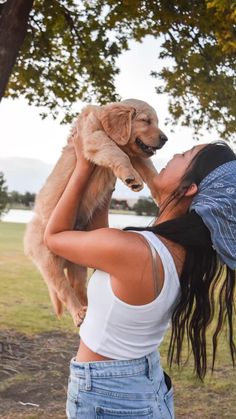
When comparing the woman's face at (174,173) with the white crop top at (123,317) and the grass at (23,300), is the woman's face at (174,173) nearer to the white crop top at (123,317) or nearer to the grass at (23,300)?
the white crop top at (123,317)

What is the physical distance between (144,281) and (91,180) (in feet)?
3.75

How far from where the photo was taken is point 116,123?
293 cm

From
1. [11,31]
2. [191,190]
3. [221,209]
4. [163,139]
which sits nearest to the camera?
[221,209]

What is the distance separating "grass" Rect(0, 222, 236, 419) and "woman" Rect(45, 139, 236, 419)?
3.11 meters

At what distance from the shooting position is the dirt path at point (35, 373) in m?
5.59

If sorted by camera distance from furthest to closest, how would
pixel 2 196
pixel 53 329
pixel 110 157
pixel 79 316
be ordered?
pixel 2 196
pixel 53 329
pixel 79 316
pixel 110 157

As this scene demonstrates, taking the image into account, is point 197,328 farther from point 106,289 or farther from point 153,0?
point 153,0

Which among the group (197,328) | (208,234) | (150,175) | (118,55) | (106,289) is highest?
(118,55)

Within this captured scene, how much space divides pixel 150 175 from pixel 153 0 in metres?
4.60

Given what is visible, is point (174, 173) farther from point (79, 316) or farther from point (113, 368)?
point (79, 316)

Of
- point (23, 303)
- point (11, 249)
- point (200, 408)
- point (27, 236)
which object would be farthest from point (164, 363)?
point (11, 249)

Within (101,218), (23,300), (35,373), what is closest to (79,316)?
(101,218)

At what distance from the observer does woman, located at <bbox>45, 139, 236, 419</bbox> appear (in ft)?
6.11

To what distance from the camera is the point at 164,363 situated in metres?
7.55
